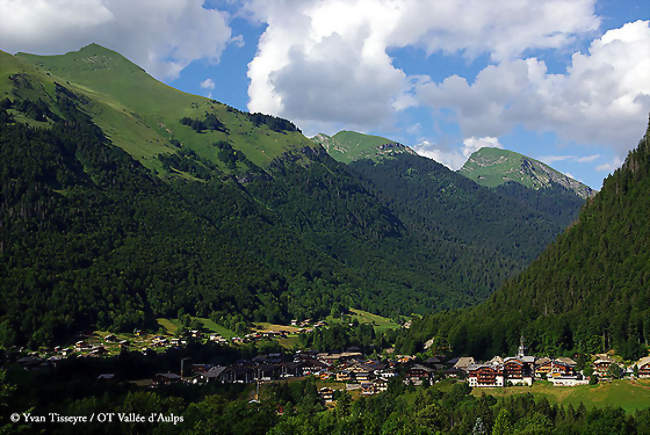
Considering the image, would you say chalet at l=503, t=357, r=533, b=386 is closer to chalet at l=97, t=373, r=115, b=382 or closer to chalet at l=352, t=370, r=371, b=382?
chalet at l=352, t=370, r=371, b=382

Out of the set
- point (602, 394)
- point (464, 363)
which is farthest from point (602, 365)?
point (464, 363)

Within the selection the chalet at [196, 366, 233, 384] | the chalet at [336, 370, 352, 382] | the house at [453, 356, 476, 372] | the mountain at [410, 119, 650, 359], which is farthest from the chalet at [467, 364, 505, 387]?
the chalet at [196, 366, 233, 384]

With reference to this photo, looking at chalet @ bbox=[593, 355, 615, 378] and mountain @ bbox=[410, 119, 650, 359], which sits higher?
mountain @ bbox=[410, 119, 650, 359]

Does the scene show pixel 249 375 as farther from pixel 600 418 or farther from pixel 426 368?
pixel 600 418

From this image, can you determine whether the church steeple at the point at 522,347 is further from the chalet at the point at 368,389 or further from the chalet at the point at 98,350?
the chalet at the point at 98,350

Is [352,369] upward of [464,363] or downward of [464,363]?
downward

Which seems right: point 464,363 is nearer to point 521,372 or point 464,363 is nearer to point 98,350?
point 521,372
